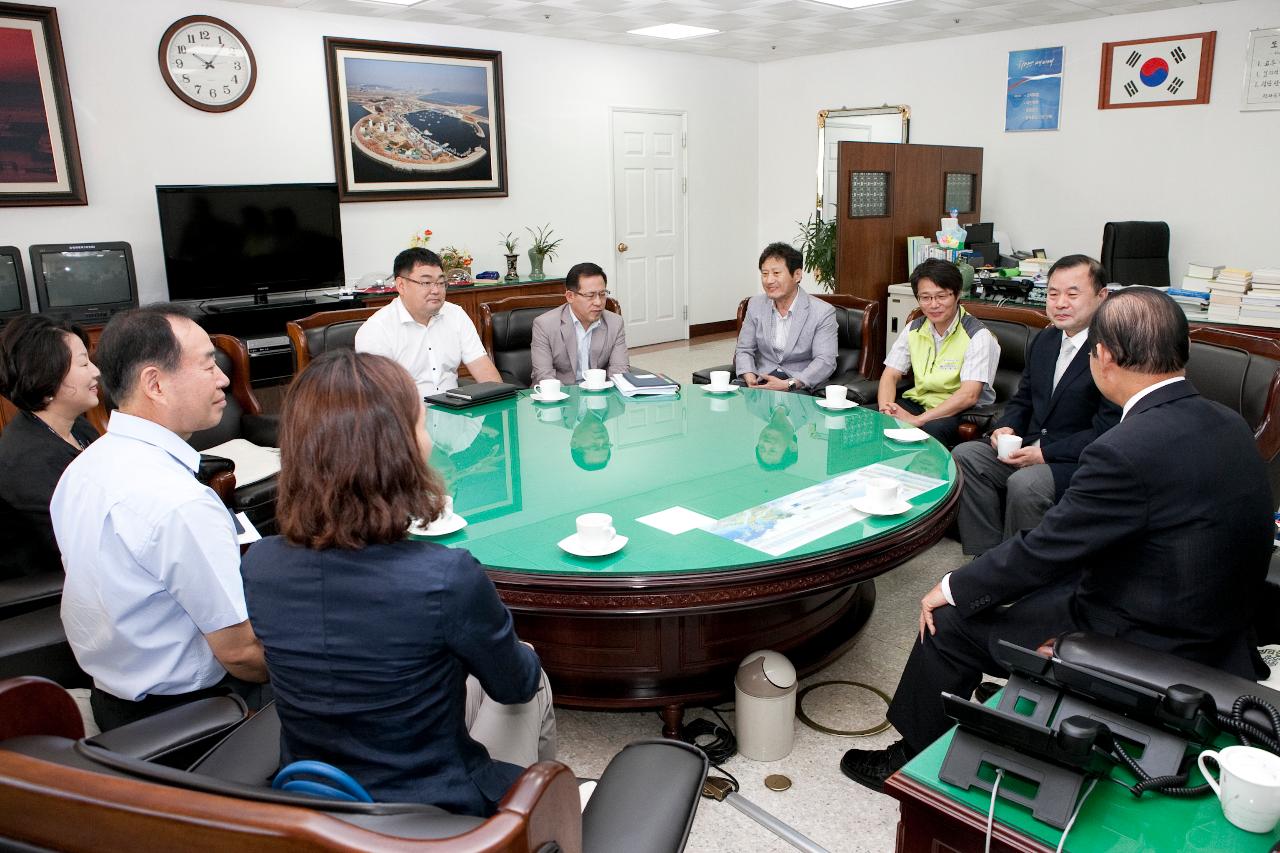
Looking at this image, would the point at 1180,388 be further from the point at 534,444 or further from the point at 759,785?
the point at 534,444

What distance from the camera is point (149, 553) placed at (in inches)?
60.4

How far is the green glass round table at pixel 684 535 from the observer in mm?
1929

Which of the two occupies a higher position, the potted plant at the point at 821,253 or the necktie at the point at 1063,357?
the potted plant at the point at 821,253

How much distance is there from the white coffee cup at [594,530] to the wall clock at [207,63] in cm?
491

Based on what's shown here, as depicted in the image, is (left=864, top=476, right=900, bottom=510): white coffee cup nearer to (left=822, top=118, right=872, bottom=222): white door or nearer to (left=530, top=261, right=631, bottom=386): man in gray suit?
(left=530, top=261, right=631, bottom=386): man in gray suit

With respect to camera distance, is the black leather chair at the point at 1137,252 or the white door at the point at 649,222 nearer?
the black leather chair at the point at 1137,252

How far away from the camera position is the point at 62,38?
4.98 meters

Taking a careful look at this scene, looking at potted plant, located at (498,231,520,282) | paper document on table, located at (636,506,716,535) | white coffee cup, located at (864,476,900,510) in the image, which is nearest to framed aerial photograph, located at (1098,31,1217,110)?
potted plant, located at (498,231,520,282)

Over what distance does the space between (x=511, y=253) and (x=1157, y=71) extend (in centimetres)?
487

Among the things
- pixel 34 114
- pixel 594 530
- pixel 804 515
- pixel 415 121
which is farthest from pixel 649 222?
pixel 594 530

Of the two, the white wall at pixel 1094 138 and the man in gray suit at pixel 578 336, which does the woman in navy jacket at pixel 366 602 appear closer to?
the man in gray suit at pixel 578 336

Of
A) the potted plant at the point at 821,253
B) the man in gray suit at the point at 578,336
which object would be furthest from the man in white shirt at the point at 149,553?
the potted plant at the point at 821,253

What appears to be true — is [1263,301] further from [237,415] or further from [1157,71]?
[237,415]

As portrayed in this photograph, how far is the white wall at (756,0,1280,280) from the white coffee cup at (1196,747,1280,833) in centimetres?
599
